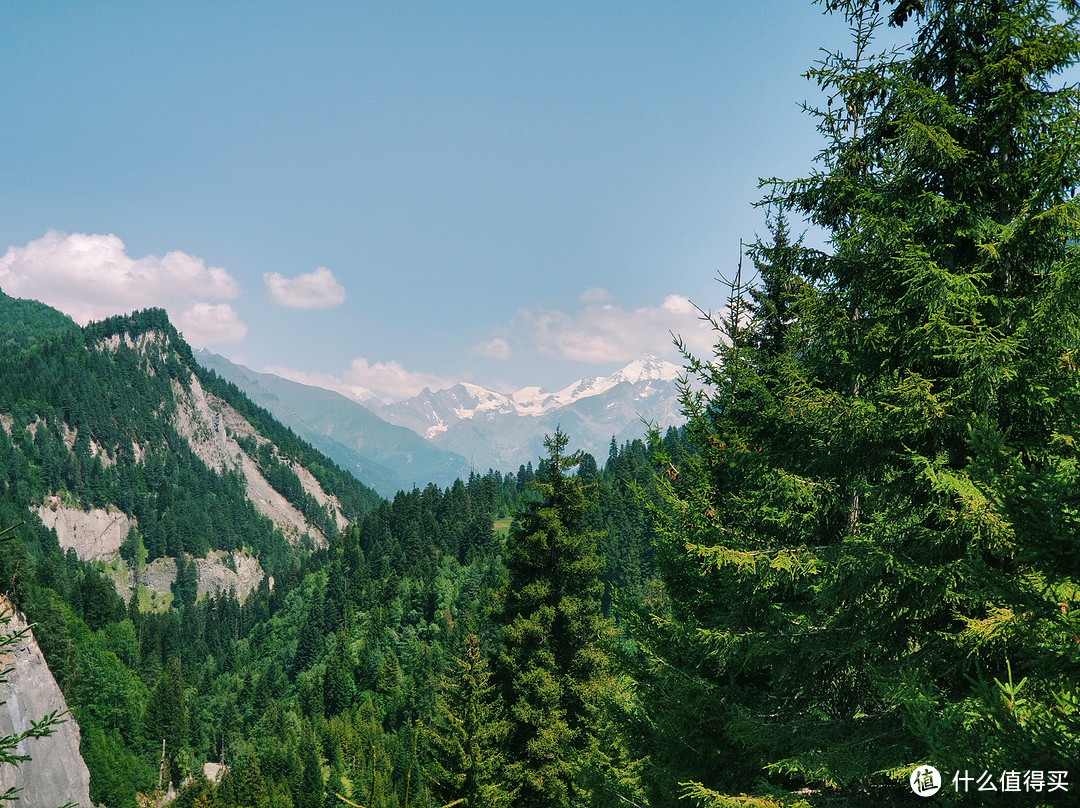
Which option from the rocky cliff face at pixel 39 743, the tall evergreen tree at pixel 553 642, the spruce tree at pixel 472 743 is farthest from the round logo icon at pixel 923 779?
the rocky cliff face at pixel 39 743

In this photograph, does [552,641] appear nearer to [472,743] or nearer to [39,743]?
[472,743]

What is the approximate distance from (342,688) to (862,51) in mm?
95848

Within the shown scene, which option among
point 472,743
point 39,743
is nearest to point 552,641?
point 472,743

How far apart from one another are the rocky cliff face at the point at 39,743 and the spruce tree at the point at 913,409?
210 feet

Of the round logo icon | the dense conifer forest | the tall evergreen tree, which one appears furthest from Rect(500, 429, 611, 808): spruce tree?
the round logo icon

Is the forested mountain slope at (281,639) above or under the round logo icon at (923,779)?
under

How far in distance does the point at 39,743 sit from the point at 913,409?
254 feet

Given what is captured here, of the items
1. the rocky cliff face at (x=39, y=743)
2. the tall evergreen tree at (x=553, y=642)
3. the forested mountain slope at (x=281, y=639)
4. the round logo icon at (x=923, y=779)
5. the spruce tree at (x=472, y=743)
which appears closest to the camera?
the round logo icon at (x=923, y=779)

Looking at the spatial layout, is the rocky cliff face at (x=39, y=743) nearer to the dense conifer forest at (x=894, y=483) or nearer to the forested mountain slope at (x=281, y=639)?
the forested mountain slope at (x=281, y=639)

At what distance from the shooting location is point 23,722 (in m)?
57.9

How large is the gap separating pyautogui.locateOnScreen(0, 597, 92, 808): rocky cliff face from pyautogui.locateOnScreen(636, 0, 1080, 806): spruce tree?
63917 mm

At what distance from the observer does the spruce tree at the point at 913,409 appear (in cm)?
516

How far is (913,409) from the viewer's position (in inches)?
222

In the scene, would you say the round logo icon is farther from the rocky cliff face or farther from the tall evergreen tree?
the rocky cliff face
